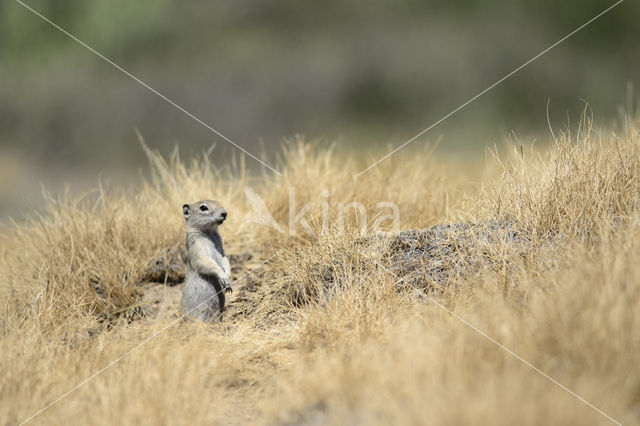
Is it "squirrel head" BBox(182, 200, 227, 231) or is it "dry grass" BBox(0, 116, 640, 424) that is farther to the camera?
"squirrel head" BBox(182, 200, 227, 231)

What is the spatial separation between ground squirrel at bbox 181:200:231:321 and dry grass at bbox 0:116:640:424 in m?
0.19

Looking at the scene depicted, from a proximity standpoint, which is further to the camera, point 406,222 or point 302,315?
point 406,222

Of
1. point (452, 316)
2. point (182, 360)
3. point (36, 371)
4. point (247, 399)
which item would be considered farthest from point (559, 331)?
point (36, 371)

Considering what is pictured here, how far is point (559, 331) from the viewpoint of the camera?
2121mm

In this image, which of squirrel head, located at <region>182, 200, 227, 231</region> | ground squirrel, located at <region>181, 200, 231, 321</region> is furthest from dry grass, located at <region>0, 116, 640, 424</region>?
squirrel head, located at <region>182, 200, 227, 231</region>

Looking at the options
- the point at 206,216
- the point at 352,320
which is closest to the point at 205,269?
the point at 206,216

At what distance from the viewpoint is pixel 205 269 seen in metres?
3.47

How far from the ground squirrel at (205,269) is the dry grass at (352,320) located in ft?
0.63

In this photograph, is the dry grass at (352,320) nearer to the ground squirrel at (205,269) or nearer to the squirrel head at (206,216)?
the ground squirrel at (205,269)

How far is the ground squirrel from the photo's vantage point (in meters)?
3.48

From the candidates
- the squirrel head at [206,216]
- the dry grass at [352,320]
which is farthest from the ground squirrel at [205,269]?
the dry grass at [352,320]

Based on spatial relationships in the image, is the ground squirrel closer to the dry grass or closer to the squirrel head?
the squirrel head

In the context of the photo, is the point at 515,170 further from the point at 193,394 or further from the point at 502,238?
the point at 193,394

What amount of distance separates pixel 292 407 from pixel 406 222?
2576 mm
